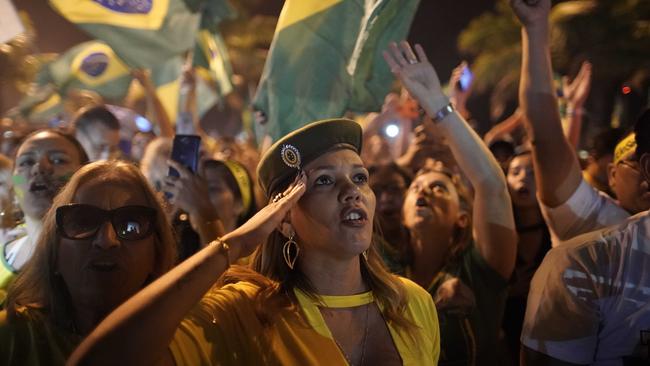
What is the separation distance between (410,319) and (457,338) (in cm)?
87

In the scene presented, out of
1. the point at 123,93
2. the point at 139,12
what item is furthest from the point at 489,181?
the point at 123,93

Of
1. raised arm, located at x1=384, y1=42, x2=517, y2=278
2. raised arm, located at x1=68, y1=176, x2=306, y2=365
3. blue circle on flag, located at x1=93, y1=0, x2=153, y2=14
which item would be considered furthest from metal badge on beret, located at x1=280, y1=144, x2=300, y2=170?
blue circle on flag, located at x1=93, y1=0, x2=153, y2=14

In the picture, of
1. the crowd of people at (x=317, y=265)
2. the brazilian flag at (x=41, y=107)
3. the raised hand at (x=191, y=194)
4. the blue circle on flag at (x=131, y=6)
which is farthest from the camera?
the brazilian flag at (x=41, y=107)

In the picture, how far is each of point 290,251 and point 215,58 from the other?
496 centimetres

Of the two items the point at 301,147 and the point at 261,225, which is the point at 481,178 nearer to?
the point at 301,147

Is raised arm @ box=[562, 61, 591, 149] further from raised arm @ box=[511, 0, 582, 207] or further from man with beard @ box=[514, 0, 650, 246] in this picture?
raised arm @ box=[511, 0, 582, 207]

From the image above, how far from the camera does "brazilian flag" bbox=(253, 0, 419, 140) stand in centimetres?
428

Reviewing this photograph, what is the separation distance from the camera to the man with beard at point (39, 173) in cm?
338

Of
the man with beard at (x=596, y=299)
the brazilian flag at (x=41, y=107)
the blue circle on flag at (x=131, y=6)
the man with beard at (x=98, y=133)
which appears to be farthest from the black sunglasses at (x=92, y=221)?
the brazilian flag at (x=41, y=107)

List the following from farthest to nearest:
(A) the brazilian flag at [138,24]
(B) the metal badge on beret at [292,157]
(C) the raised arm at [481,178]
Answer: (A) the brazilian flag at [138,24] → (C) the raised arm at [481,178] → (B) the metal badge on beret at [292,157]

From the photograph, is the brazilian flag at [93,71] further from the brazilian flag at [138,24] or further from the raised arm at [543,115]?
the raised arm at [543,115]

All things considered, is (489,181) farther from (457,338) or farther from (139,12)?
(139,12)

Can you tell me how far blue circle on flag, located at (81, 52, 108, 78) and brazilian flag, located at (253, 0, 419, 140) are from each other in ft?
13.8

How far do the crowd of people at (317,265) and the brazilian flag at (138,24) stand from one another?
215 centimetres
